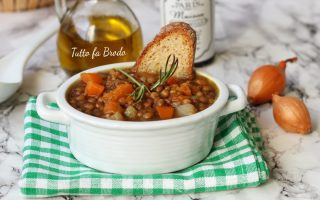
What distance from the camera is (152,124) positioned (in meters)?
1.26

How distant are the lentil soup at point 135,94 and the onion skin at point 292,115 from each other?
229 mm

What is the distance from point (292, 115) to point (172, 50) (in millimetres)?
352

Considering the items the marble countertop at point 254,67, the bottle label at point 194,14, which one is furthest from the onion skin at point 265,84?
the bottle label at point 194,14

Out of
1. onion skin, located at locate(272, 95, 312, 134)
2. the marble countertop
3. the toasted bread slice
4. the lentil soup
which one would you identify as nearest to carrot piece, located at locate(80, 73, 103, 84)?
the lentil soup

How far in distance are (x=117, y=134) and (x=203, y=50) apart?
80 centimetres

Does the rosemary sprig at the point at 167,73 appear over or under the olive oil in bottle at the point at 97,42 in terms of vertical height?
over

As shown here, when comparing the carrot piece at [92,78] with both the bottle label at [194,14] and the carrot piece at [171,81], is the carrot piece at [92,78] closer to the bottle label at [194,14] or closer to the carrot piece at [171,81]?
the carrot piece at [171,81]

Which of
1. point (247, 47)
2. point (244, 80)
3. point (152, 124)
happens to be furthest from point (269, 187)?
point (247, 47)

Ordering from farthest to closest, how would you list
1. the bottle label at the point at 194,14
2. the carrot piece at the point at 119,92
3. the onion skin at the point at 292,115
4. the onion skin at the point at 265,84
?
1. the bottle label at the point at 194,14
2. the onion skin at the point at 265,84
3. the onion skin at the point at 292,115
4. the carrot piece at the point at 119,92

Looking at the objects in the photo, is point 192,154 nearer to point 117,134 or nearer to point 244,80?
point 117,134

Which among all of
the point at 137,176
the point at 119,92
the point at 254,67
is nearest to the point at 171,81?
the point at 119,92

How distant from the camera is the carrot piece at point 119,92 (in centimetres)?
136

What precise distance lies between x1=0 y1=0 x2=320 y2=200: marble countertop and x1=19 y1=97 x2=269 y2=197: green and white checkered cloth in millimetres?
29

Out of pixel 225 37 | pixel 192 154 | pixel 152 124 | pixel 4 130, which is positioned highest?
pixel 152 124
